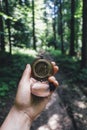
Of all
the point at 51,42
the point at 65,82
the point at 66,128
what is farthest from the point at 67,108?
the point at 51,42

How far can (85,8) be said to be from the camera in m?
16.0

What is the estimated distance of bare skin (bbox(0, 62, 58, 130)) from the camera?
2.63 meters

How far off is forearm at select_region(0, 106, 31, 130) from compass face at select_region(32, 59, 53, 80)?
1.35 feet

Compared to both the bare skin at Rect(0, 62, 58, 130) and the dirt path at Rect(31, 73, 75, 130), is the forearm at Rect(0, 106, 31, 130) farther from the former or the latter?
the dirt path at Rect(31, 73, 75, 130)

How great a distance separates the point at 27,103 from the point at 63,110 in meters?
7.61

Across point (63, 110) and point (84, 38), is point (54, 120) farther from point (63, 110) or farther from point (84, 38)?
point (84, 38)

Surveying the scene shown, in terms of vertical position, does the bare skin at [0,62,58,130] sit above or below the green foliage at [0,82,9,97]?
above

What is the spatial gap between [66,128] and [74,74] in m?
7.23

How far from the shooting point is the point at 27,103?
9.27ft

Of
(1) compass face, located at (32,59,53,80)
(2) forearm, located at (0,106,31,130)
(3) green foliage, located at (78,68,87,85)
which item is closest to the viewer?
(2) forearm, located at (0,106,31,130)

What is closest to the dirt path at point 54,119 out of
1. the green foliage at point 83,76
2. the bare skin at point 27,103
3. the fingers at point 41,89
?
the green foliage at point 83,76

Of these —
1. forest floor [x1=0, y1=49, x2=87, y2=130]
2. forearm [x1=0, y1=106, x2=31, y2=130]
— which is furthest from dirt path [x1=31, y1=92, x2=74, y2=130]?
forearm [x1=0, y1=106, x2=31, y2=130]

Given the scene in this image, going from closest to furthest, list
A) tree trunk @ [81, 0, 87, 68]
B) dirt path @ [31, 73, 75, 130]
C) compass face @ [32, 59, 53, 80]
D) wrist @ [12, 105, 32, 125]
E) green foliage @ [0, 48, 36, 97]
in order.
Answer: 1. wrist @ [12, 105, 32, 125]
2. compass face @ [32, 59, 53, 80]
3. dirt path @ [31, 73, 75, 130]
4. green foliage @ [0, 48, 36, 97]
5. tree trunk @ [81, 0, 87, 68]

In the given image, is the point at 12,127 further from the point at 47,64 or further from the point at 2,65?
the point at 2,65
